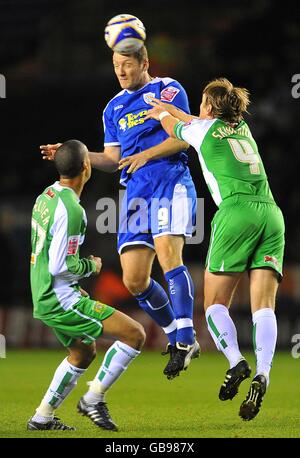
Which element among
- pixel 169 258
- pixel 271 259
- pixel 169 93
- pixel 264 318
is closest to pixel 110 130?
pixel 169 93

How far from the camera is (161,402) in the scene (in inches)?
329

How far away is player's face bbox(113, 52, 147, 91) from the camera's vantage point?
7.09 meters

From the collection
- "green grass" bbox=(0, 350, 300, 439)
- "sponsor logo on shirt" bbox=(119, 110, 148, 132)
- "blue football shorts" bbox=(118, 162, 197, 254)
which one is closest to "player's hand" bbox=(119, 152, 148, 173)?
"blue football shorts" bbox=(118, 162, 197, 254)

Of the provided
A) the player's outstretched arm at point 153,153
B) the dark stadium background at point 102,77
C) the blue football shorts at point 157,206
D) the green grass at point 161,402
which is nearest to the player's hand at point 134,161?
the player's outstretched arm at point 153,153

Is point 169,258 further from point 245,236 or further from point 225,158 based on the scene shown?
point 225,158

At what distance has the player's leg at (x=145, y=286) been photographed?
283 inches

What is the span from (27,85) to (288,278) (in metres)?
7.88

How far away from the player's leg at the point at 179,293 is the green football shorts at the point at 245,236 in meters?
0.49

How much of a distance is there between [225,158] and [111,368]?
1.57 metres

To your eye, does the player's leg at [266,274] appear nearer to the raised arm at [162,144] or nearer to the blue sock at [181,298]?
the blue sock at [181,298]

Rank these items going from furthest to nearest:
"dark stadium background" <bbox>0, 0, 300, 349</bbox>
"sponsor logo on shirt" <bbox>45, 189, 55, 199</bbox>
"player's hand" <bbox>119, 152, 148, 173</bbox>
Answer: "dark stadium background" <bbox>0, 0, 300, 349</bbox> → "player's hand" <bbox>119, 152, 148, 173</bbox> → "sponsor logo on shirt" <bbox>45, 189, 55, 199</bbox>

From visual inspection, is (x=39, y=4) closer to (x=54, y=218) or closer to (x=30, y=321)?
(x=30, y=321)

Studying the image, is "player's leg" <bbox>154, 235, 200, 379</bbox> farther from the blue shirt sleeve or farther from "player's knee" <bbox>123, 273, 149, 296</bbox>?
the blue shirt sleeve

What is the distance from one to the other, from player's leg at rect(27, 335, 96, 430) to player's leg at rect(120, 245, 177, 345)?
0.91 metres
